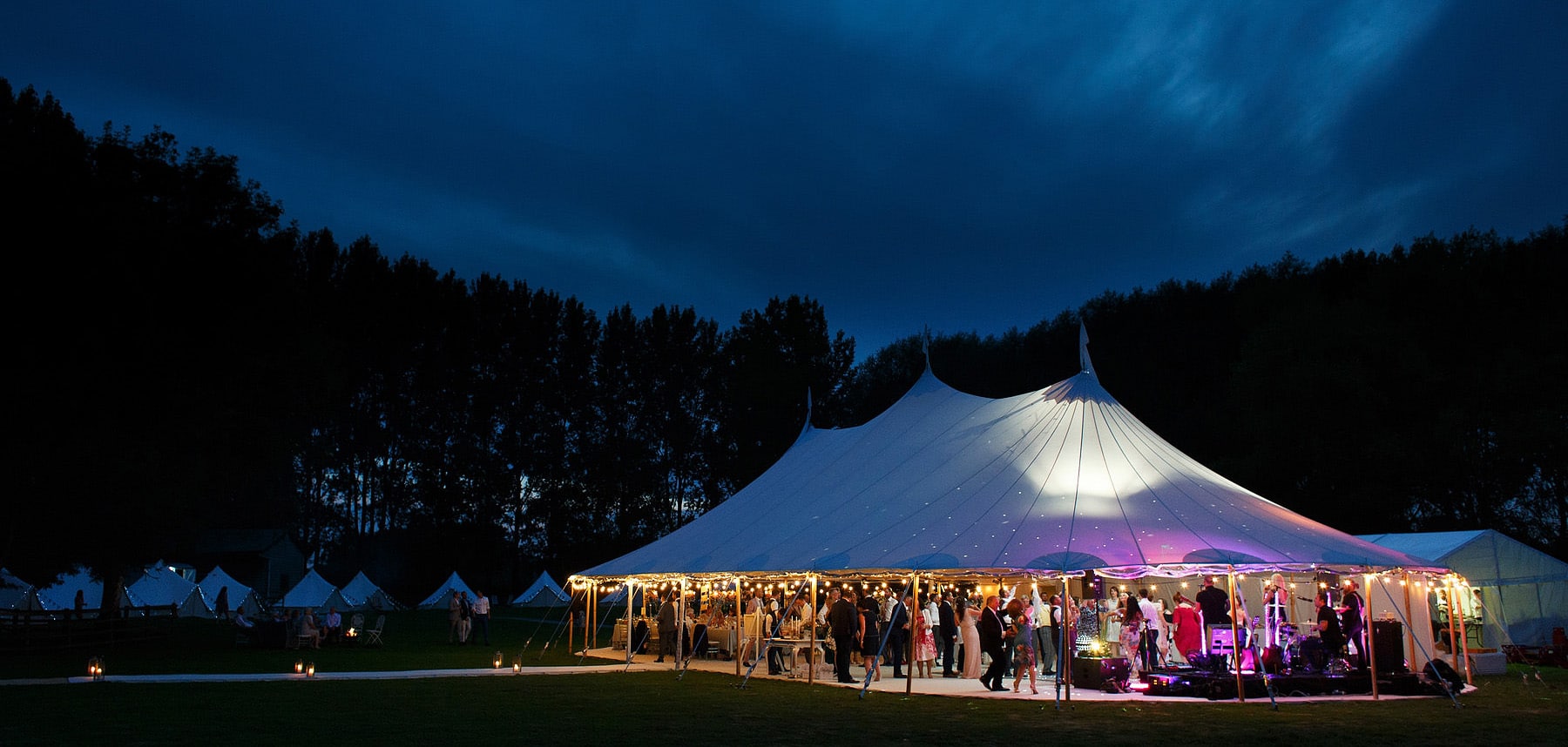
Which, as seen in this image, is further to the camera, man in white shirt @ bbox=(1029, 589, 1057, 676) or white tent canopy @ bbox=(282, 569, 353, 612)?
white tent canopy @ bbox=(282, 569, 353, 612)

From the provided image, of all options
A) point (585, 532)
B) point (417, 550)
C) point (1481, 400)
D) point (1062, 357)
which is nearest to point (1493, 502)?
point (1481, 400)

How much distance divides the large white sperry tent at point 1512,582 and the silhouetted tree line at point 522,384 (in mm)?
7891

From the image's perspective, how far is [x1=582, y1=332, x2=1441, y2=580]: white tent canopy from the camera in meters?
11.7

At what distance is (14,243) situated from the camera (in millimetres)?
17328

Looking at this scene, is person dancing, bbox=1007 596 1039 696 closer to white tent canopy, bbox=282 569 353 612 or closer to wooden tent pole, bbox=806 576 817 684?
wooden tent pole, bbox=806 576 817 684

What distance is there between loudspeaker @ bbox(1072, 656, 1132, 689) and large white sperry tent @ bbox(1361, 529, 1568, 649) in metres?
9.48

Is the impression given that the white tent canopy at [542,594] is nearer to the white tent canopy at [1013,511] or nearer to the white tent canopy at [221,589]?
the white tent canopy at [221,589]

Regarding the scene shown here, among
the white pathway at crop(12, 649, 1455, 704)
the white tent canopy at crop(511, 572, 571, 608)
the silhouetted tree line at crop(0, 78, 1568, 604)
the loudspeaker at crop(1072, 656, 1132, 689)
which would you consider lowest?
the white pathway at crop(12, 649, 1455, 704)

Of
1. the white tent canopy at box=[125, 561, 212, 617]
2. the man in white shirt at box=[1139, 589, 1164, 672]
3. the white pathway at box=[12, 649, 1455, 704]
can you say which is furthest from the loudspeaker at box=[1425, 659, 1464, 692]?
the white tent canopy at box=[125, 561, 212, 617]

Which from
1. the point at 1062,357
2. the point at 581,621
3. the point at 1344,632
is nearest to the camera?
the point at 1344,632

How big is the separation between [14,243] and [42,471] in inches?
151

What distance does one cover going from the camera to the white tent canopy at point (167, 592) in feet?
117

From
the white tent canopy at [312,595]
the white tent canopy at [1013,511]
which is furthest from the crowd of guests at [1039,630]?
the white tent canopy at [312,595]

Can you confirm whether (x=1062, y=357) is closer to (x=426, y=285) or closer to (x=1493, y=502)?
(x=1493, y=502)
